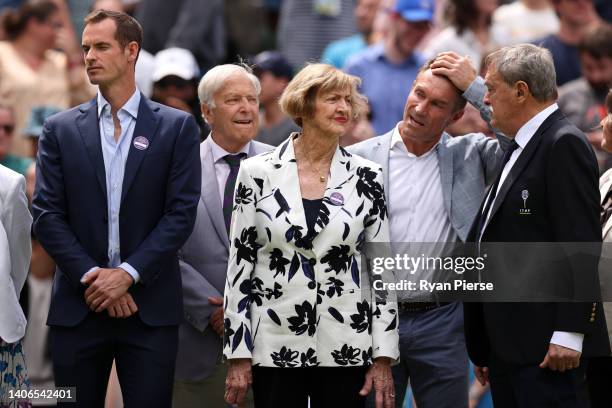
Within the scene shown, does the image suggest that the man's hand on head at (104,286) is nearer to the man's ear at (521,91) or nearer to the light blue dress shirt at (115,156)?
the light blue dress shirt at (115,156)

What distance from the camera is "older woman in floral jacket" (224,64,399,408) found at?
594cm

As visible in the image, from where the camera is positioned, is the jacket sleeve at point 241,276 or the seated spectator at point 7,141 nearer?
the jacket sleeve at point 241,276

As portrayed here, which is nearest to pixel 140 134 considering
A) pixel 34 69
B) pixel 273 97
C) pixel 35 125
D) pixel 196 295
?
pixel 196 295

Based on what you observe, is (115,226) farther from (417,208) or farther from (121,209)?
(417,208)

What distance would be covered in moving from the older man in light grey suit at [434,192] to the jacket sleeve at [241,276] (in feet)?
3.02

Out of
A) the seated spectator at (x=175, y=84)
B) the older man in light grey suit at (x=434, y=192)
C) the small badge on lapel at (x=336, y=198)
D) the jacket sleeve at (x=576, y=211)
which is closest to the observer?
the jacket sleeve at (x=576, y=211)

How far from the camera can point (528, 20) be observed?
11930 mm

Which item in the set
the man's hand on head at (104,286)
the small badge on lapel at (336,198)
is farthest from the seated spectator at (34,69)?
the small badge on lapel at (336,198)

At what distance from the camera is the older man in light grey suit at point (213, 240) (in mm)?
6766

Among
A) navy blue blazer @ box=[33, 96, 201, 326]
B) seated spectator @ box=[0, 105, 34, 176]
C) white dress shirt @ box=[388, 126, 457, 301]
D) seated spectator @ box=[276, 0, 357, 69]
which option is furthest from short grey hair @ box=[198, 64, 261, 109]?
seated spectator @ box=[276, 0, 357, 69]

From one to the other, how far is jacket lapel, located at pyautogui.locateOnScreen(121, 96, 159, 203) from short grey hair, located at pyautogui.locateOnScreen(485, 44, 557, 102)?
5.67 ft

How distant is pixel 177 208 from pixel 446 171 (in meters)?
1.44

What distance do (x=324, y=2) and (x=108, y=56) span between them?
639 cm

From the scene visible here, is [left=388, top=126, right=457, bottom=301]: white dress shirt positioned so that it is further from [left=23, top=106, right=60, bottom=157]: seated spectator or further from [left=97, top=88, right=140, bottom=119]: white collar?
[left=23, top=106, right=60, bottom=157]: seated spectator
